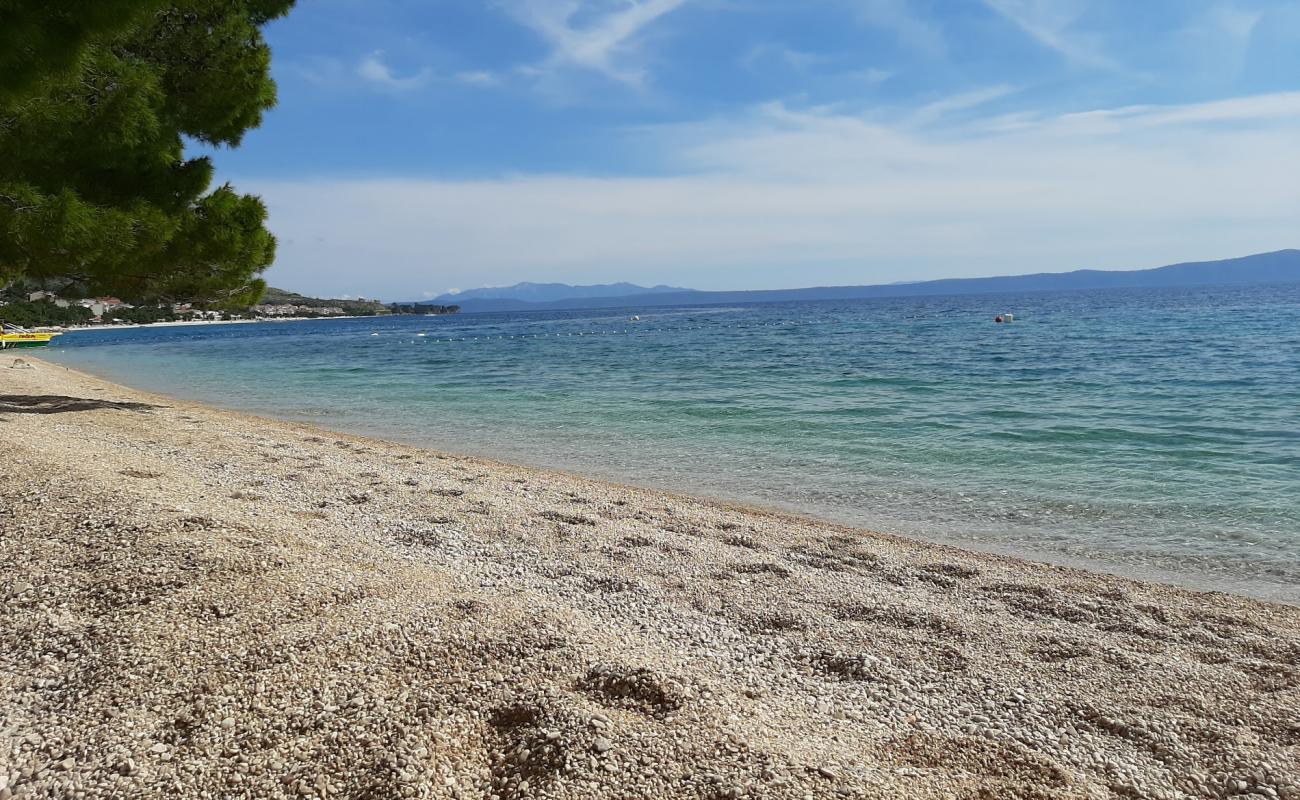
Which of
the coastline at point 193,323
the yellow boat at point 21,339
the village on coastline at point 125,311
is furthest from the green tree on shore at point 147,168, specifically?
the coastline at point 193,323

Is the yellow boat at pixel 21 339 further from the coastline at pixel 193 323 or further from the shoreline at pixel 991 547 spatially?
the shoreline at pixel 991 547

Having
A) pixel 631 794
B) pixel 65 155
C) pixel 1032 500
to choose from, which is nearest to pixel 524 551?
pixel 631 794

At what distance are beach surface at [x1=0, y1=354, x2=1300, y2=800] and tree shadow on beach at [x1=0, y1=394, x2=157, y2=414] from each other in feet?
26.6

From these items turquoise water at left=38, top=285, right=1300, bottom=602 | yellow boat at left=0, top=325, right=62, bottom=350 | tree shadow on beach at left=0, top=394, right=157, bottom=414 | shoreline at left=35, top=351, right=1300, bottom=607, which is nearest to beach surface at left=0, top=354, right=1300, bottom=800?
shoreline at left=35, top=351, right=1300, bottom=607

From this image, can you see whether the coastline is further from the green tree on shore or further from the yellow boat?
the green tree on shore

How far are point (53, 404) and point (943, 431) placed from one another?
16.5 metres

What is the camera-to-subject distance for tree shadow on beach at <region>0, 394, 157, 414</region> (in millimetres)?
13297

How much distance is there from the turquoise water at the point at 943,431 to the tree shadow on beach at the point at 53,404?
3501 millimetres

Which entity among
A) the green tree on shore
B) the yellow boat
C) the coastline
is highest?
the green tree on shore

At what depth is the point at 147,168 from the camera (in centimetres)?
1194

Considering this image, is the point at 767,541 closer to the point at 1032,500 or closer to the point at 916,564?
the point at 916,564

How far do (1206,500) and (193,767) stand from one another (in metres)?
10.1

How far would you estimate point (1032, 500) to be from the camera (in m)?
9.25

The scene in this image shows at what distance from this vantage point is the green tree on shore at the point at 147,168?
409 inches
